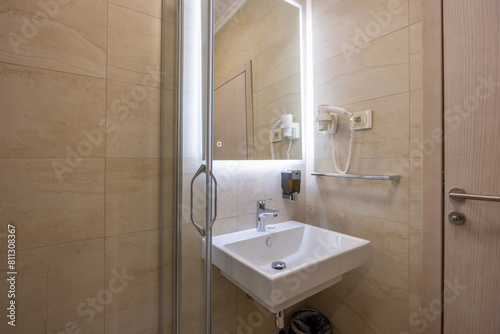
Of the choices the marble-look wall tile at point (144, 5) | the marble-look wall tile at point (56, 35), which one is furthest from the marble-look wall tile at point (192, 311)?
the marble-look wall tile at point (144, 5)

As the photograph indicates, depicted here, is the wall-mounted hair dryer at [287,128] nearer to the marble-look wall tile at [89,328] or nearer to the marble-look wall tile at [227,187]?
the marble-look wall tile at [227,187]

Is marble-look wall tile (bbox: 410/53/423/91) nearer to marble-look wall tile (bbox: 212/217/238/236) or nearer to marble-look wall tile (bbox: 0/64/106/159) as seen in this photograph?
marble-look wall tile (bbox: 212/217/238/236)

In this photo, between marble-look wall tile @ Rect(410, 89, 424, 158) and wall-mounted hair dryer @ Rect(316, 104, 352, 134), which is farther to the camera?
wall-mounted hair dryer @ Rect(316, 104, 352, 134)

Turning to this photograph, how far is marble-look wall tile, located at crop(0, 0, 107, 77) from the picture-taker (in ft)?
2.43

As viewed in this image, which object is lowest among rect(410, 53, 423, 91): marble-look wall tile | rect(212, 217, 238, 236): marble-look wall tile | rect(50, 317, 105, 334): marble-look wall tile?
rect(50, 317, 105, 334): marble-look wall tile

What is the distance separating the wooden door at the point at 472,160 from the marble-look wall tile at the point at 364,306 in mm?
187

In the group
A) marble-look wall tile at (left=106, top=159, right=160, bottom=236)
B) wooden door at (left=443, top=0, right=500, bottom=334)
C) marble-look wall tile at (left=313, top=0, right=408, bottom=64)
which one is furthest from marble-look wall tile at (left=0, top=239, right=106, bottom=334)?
marble-look wall tile at (left=313, top=0, right=408, bottom=64)

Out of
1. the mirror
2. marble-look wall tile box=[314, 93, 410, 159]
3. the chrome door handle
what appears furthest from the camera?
the mirror

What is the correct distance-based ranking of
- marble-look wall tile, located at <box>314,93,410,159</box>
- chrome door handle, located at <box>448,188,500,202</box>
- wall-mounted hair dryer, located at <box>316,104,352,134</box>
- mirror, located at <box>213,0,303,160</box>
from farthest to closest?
wall-mounted hair dryer, located at <box>316,104,352,134</box>
mirror, located at <box>213,0,303,160</box>
marble-look wall tile, located at <box>314,93,410,159</box>
chrome door handle, located at <box>448,188,500,202</box>

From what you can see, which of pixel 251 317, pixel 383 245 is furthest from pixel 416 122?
pixel 251 317

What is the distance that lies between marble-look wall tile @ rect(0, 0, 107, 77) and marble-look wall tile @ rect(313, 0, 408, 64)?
1218 mm

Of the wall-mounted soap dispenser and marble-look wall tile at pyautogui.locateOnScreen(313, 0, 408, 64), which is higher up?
marble-look wall tile at pyautogui.locateOnScreen(313, 0, 408, 64)

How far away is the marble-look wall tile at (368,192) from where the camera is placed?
42.9 inches

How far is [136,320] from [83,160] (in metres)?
0.71
